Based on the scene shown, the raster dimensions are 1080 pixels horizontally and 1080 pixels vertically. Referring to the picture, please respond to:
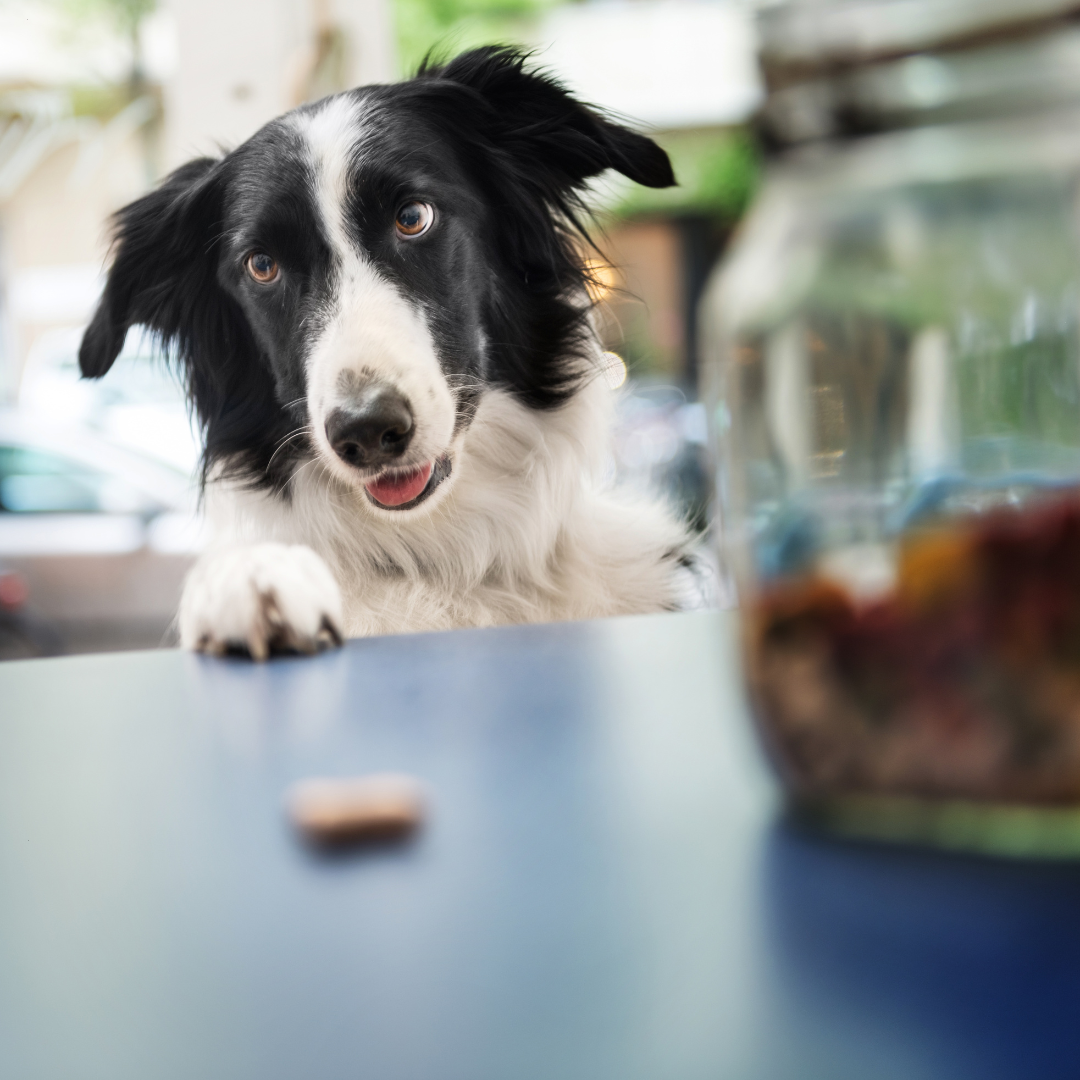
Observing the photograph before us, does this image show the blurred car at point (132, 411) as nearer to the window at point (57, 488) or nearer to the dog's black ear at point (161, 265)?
the window at point (57, 488)

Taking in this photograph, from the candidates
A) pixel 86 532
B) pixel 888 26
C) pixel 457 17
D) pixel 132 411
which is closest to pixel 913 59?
pixel 888 26

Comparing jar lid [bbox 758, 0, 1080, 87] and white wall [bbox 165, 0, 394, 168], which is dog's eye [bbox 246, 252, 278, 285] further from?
white wall [bbox 165, 0, 394, 168]

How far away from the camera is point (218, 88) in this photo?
11.4ft

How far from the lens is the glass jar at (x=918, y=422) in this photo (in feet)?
1.24

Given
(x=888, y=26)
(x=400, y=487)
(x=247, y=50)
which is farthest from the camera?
(x=247, y=50)

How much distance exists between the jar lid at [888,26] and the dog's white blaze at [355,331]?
1078mm

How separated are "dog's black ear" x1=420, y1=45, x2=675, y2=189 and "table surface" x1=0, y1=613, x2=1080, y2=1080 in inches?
54.3

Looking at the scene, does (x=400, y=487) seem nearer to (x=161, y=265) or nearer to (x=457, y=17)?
(x=161, y=265)

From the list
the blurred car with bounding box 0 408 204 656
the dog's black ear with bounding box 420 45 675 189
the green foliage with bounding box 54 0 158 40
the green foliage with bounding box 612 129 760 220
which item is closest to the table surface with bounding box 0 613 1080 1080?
the dog's black ear with bounding box 420 45 675 189

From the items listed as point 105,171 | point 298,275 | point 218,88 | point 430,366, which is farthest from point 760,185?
point 105,171

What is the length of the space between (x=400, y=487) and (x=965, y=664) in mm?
1208

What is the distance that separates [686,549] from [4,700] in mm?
1175

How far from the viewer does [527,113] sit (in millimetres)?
1813

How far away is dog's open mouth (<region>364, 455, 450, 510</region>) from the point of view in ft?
5.00
